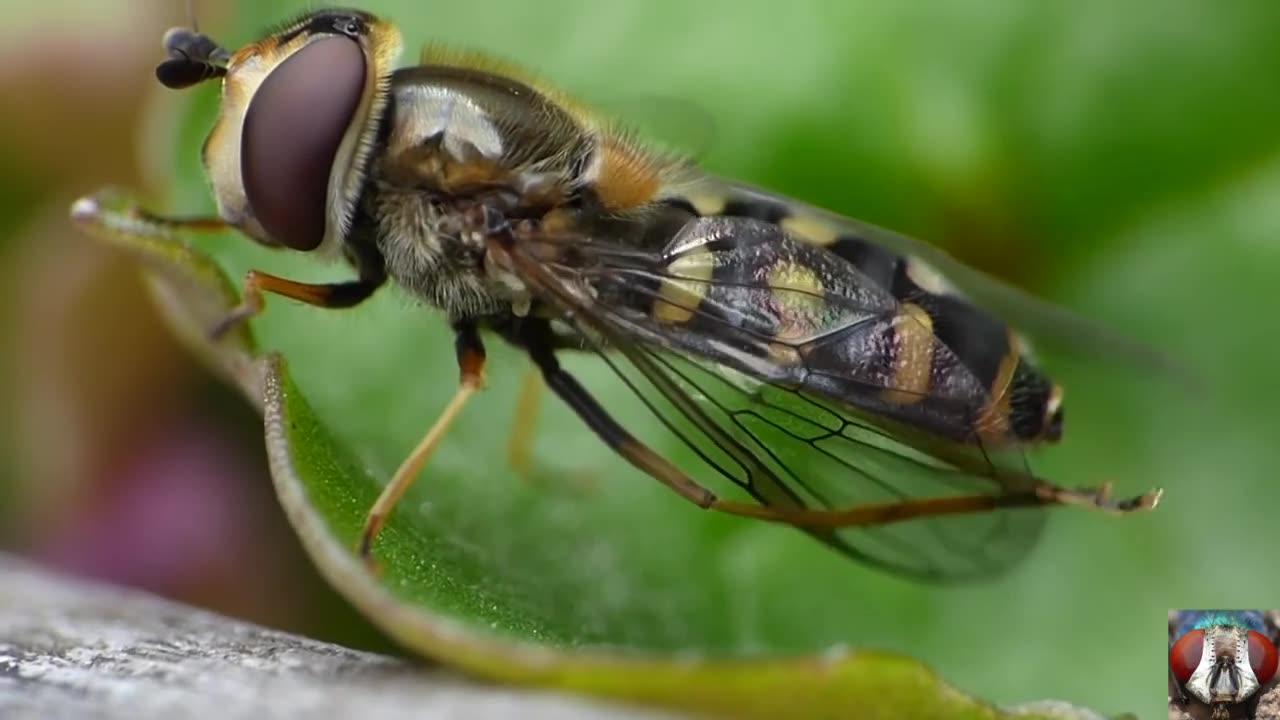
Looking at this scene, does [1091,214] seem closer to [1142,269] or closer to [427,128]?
[1142,269]

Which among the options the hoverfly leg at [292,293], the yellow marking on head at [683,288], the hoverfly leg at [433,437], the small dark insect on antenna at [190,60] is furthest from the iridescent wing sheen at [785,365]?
the small dark insect on antenna at [190,60]

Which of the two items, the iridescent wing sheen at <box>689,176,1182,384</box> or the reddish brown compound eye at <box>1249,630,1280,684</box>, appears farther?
the iridescent wing sheen at <box>689,176,1182,384</box>

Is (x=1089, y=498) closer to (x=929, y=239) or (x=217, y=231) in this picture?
(x=929, y=239)

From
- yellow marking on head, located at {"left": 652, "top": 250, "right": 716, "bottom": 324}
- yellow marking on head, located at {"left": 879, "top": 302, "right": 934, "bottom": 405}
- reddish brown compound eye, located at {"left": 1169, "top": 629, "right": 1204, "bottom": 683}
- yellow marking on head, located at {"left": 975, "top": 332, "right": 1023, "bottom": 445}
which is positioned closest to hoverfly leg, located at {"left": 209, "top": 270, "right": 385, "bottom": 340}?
yellow marking on head, located at {"left": 652, "top": 250, "right": 716, "bottom": 324}

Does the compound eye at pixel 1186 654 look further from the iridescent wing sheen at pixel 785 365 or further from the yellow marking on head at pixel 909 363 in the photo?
the yellow marking on head at pixel 909 363

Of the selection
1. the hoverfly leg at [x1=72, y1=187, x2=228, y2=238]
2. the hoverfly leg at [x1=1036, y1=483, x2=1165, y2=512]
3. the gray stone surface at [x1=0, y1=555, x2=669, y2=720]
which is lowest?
the gray stone surface at [x1=0, y1=555, x2=669, y2=720]

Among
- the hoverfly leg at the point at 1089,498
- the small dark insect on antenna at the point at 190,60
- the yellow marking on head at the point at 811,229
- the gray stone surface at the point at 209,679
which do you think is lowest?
the gray stone surface at the point at 209,679

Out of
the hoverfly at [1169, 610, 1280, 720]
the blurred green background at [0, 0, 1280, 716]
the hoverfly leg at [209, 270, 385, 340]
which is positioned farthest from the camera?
the blurred green background at [0, 0, 1280, 716]

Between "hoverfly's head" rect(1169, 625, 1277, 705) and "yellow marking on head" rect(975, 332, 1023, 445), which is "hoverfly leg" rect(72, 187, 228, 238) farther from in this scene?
"hoverfly's head" rect(1169, 625, 1277, 705)
